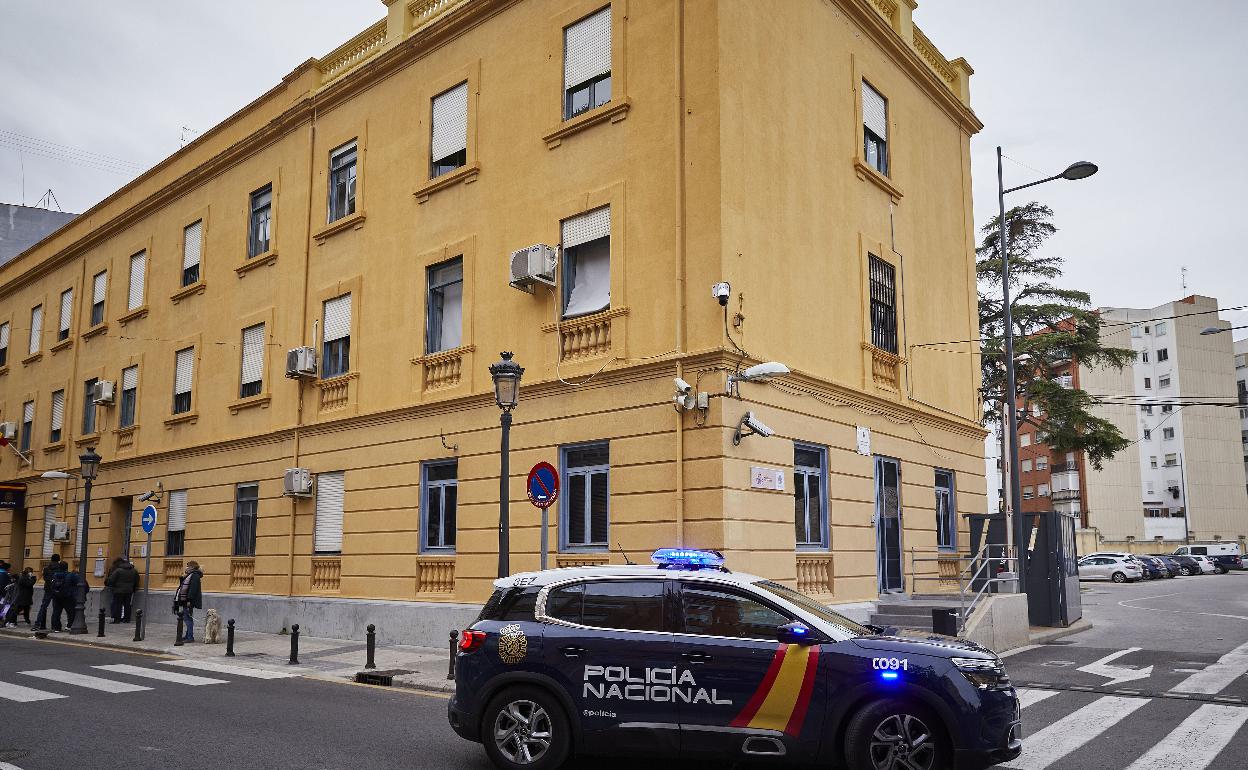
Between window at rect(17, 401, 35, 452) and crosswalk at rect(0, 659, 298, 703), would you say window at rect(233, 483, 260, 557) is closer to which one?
crosswalk at rect(0, 659, 298, 703)

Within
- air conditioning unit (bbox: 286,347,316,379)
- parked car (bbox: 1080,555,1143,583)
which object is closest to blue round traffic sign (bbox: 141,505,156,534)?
air conditioning unit (bbox: 286,347,316,379)

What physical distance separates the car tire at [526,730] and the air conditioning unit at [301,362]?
13.6 meters

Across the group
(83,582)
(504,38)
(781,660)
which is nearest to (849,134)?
(504,38)

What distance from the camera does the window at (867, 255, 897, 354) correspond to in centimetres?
1783

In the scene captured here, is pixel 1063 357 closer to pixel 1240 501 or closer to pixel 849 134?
pixel 849 134

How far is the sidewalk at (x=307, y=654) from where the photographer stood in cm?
1379

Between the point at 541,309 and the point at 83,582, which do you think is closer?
the point at 541,309

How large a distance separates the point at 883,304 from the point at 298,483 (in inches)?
470

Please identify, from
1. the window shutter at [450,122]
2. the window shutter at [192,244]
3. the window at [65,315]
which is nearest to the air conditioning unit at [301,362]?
the window shutter at [450,122]

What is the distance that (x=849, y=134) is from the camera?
1755 cm

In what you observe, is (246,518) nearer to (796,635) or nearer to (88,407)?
(88,407)

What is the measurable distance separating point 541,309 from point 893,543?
743cm

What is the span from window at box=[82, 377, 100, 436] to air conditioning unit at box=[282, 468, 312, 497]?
494 inches

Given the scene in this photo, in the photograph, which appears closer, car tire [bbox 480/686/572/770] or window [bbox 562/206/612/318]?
car tire [bbox 480/686/572/770]
